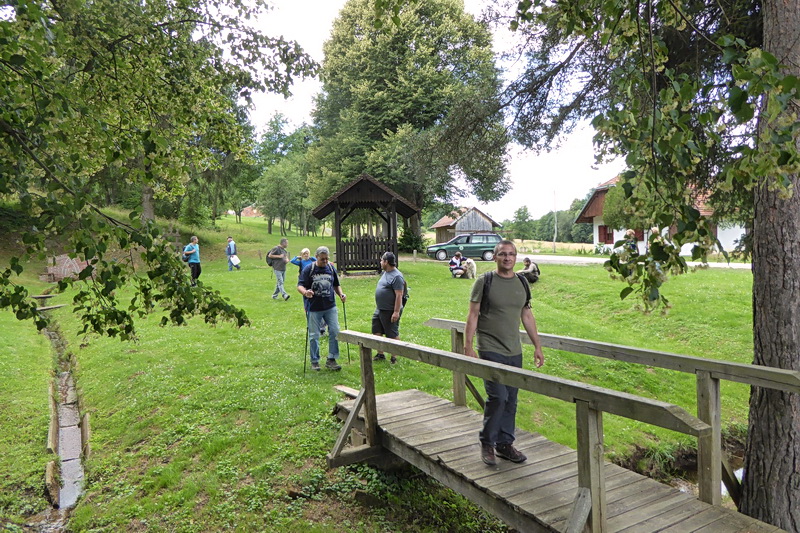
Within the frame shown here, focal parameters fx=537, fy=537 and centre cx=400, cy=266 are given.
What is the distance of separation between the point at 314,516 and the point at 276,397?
104 inches

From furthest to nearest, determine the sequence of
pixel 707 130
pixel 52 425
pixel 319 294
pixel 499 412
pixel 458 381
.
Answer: pixel 319 294
pixel 52 425
pixel 458 381
pixel 499 412
pixel 707 130

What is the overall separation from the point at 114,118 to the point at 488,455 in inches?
205

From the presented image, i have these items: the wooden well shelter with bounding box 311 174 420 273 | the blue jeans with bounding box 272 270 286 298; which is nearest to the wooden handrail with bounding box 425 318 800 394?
the blue jeans with bounding box 272 270 286 298

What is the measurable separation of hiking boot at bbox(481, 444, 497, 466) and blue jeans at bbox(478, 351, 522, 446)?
3 centimetres

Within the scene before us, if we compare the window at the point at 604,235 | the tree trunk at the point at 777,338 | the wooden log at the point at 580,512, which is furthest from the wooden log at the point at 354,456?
the window at the point at 604,235

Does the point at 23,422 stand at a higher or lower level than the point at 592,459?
lower

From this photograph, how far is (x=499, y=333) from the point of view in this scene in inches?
172

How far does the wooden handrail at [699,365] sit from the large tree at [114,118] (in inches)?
118

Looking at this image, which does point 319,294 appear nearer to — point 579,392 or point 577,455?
point 577,455

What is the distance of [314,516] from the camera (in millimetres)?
5016

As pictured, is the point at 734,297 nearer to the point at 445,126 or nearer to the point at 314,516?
the point at 445,126

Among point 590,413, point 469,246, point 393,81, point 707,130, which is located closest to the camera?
point 707,130

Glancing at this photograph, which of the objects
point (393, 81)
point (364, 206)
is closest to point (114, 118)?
point (364, 206)

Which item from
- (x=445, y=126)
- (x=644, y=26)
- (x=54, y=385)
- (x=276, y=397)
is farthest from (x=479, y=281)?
(x=54, y=385)
